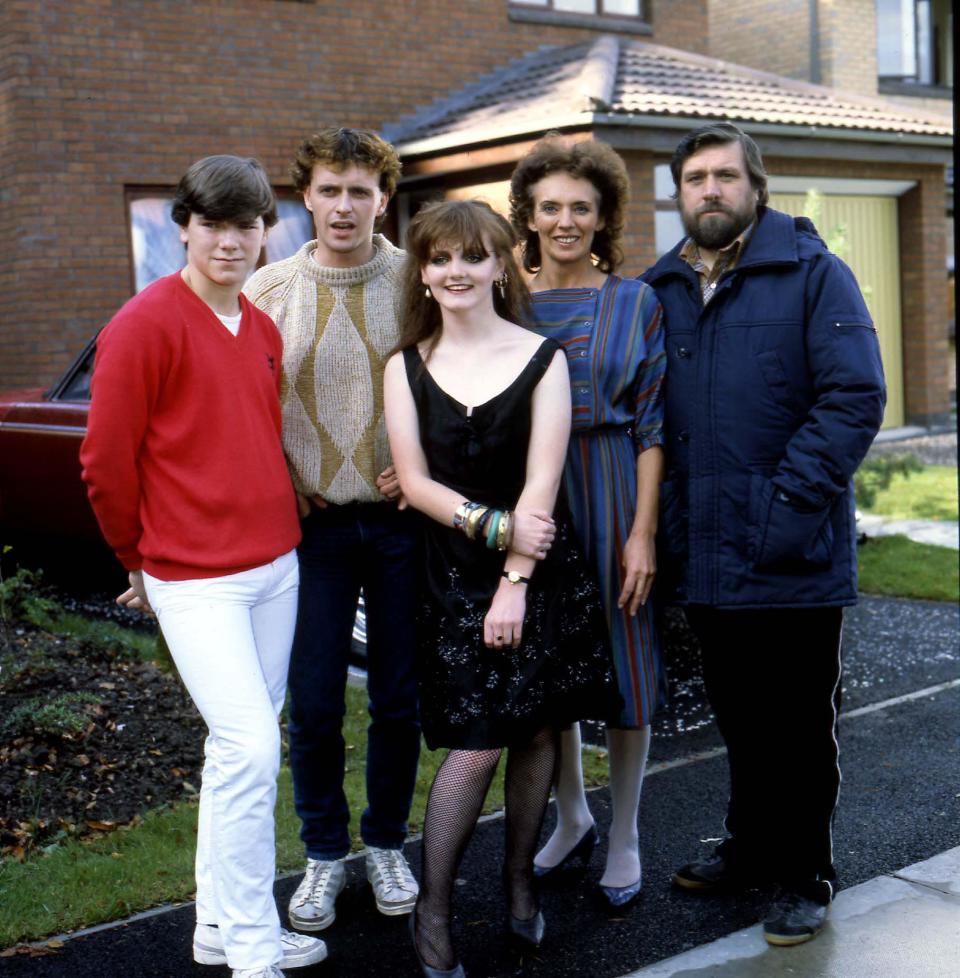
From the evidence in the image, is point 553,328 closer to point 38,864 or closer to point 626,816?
point 626,816

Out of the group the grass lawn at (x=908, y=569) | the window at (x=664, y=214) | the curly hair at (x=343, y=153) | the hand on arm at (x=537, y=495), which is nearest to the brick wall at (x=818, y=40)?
the window at (x=664, y=214)

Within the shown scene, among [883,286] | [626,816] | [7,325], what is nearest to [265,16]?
[7,325]

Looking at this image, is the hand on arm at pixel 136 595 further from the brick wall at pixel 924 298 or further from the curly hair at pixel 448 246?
the brick wall at pixel 924 298

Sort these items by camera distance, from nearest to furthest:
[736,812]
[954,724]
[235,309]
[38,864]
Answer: [235,309], [736,812], [38,864], [954,724]

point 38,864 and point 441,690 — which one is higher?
point 441,690

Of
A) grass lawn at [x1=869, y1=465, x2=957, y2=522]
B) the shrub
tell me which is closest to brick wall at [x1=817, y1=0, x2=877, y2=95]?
the shrub

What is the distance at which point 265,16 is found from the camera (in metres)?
11.9

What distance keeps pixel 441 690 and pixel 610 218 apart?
1435 millimetres


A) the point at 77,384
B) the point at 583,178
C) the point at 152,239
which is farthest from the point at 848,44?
the point at 583,178

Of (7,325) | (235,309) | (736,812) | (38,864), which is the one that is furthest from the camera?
(7,325)

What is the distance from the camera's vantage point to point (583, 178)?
3.75m

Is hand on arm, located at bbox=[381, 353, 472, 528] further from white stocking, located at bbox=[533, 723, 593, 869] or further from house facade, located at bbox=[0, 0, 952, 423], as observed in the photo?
house facade, located at bbox=[0, 0, 952, 423]

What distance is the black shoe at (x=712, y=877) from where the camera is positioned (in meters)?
3.88

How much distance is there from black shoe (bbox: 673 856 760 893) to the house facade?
8.19 m
